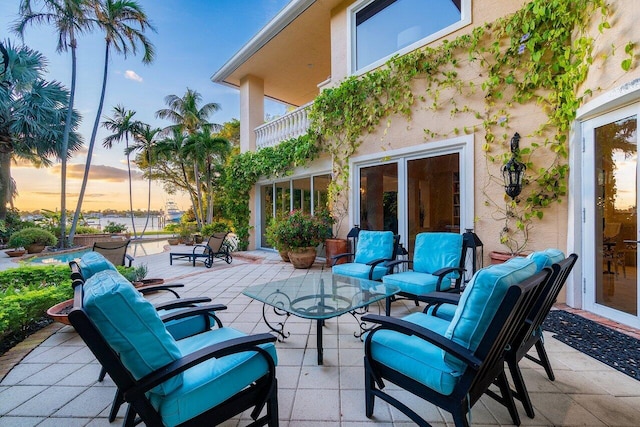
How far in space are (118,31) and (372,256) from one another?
433 inches

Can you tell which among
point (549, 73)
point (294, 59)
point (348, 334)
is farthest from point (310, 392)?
point (294, 59)

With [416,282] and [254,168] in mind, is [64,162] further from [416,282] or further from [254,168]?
[416,282]

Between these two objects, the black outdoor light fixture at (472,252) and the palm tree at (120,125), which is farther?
the palm tree at (120,125)

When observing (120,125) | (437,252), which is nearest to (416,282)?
(437,252)

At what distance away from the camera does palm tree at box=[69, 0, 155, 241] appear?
864 cm

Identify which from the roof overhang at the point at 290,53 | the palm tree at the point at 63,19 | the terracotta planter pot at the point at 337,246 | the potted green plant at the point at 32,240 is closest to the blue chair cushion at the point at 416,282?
the terracotta planter pot at the point at 337,246

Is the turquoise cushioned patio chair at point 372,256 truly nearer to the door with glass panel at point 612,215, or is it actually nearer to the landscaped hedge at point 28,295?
the door with glass panel at point 612,215

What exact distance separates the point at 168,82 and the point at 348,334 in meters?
14.9

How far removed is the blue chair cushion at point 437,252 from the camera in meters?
3.61

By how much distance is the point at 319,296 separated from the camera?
9.42 ft

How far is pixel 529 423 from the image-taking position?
64.0 inches

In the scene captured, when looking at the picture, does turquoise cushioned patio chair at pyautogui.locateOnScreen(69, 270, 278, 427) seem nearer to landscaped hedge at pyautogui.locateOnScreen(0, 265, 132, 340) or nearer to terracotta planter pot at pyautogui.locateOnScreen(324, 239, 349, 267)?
landscaped hedge at pyautogui.locateOnScreen(0, 265, 132, 340)

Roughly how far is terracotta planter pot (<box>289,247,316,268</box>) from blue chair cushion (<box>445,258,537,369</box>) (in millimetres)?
4740

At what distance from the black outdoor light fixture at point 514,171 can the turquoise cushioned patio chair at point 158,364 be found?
400cm
